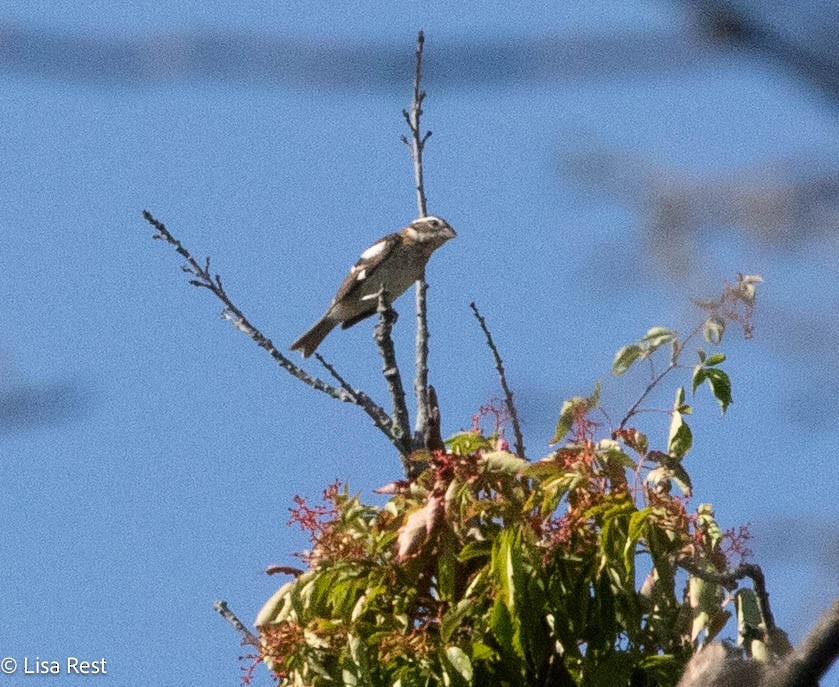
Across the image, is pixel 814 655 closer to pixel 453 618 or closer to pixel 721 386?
pixel 453 618

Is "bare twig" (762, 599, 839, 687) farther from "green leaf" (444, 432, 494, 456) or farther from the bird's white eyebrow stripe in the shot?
the bird's white eyebrow stripe

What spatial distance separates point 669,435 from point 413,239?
6.82 metres

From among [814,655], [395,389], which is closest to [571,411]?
[395,389]

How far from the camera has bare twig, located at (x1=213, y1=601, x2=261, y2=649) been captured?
3971mm

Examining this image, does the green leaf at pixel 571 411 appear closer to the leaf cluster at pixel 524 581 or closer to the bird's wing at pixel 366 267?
the leaf cluster at pixel 524 581

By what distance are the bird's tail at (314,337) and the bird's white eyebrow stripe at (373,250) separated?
23.6 inches

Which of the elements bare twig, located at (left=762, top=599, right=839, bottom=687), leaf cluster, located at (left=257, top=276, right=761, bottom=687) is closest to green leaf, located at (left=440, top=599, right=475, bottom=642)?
leaf cluster, located at (left=257, top=276, right=761, bottom=687)

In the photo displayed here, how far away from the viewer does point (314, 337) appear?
10.9m

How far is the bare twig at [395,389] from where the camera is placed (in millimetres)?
4422

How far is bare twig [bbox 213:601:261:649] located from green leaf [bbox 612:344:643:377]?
1.31 meters

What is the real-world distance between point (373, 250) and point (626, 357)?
6.99 meters

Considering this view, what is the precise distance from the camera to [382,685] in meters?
3.58

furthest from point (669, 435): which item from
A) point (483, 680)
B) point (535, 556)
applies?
point (483, 680)

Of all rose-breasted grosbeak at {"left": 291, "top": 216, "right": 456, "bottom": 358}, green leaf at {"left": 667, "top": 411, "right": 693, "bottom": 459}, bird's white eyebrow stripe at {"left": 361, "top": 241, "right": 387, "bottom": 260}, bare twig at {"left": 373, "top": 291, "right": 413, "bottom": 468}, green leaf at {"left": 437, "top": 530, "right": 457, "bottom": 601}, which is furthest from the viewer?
bird's white eyebrow stripe at {"left": 361, "top": 241, "right": 387, "bottom": 260}
